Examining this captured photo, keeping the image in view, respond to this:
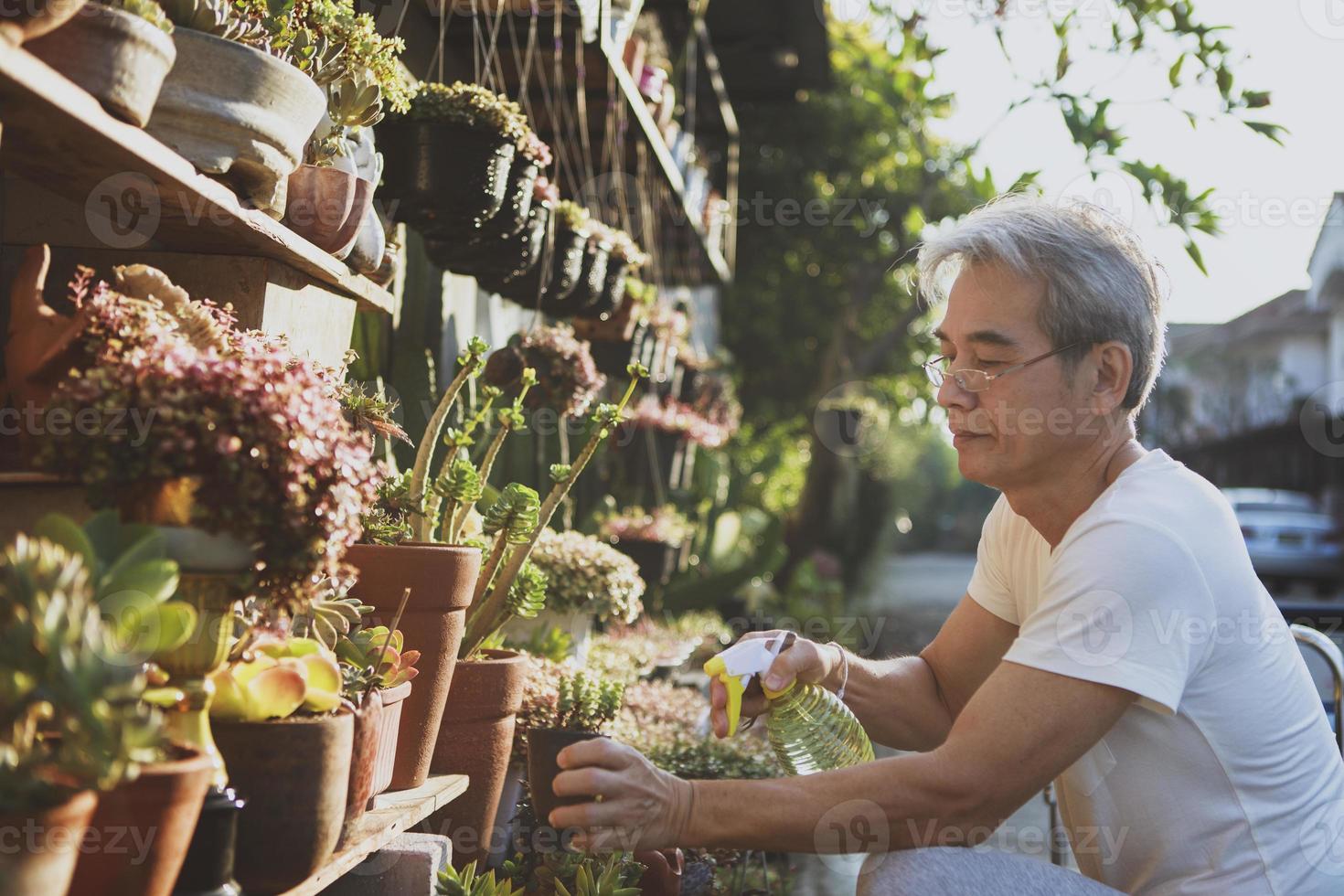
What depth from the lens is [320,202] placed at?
2.14 meters

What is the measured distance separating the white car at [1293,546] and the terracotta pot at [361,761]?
1464 cm

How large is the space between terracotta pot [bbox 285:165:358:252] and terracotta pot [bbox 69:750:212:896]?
113 cm

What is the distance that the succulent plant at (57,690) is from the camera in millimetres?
1077

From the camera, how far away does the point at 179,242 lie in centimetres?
201

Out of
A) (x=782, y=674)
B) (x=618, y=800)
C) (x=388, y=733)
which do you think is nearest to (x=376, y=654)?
(x=388, y=733)

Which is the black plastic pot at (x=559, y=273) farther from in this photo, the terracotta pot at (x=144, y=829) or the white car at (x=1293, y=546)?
the white car at (x=1293, y=546)

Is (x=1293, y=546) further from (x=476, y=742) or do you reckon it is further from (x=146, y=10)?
(x=146, y=10)

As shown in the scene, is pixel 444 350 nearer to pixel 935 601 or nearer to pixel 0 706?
pixel 0 706

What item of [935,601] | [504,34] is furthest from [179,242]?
[935,601]

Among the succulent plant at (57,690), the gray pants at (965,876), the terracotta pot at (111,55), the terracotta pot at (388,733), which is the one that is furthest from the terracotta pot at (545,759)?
the terracotta pot at (111,55)

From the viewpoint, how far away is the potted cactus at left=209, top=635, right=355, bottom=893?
146 centimetres

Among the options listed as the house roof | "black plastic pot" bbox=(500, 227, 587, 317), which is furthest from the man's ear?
the house roof

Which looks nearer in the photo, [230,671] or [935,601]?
[230,671]

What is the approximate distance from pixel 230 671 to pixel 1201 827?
1.49 m
